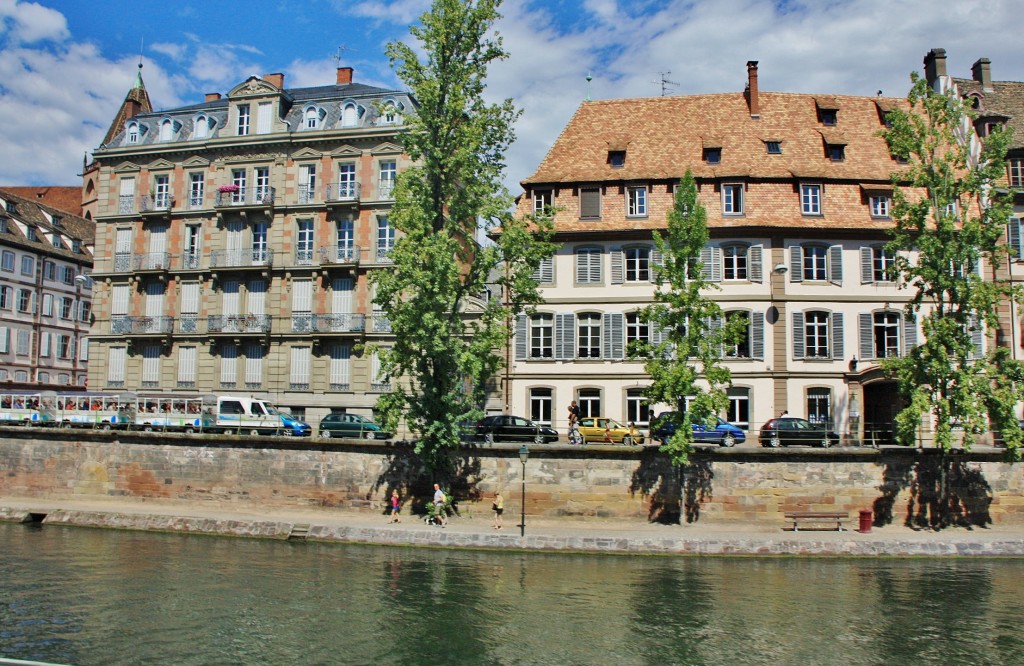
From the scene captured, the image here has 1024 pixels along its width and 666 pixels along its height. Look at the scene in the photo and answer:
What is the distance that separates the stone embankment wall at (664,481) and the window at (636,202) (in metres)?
13.3

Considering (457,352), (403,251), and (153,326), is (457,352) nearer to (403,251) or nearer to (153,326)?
(403,251)

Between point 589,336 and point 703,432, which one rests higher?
point 589,336

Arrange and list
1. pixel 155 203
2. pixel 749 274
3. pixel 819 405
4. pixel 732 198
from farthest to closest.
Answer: pixel 155 203
pixel 732 198
pixel 749 274
pixel 819 405

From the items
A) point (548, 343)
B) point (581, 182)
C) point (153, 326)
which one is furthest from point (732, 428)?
point (153, 326)

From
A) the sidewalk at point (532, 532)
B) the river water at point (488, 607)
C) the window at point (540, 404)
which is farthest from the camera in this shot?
the window at point (540, 404)

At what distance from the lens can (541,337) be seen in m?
42.4

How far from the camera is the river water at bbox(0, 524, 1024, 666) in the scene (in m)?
19.5

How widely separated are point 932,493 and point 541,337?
18090mm

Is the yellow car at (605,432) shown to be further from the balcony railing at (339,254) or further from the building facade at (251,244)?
the balcony railing at (339,254)

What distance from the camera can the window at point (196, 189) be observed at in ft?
167

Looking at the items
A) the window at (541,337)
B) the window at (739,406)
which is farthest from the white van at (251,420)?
the window at (739,406)

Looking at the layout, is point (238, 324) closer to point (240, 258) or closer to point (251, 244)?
point (240, 258)

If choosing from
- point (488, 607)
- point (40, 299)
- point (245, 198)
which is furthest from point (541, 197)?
point (40, 299)

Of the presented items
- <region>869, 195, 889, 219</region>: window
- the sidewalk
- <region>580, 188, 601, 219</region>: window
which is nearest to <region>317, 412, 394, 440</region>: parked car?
the sidewalk
